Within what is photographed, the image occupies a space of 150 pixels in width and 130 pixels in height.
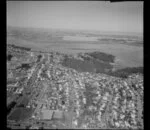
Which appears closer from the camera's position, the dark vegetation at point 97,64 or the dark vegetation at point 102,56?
the dark vegetation at point 97,64

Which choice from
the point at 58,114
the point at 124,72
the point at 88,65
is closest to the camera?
the point at 58,114

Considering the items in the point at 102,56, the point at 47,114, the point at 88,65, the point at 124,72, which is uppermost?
the point at 102,56

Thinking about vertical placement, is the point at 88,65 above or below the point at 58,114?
above

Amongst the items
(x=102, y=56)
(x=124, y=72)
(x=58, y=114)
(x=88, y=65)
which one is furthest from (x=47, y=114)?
(x=124, y=72)

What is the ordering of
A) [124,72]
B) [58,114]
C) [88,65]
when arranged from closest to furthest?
[58,114]
[88,65]
[124,72]

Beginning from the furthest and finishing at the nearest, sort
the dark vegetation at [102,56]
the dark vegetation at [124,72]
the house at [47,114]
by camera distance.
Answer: the dark vegetation at [102,56]
the dark vegetation at [124,72]
the house at [47,114]

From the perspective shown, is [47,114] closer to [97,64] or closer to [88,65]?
[88,65]

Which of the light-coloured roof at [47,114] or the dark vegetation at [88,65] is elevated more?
the dark vegetation at [88,65]

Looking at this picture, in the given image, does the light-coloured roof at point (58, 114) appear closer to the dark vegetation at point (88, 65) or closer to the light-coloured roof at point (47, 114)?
the light-coloured roof at point (47, 114)

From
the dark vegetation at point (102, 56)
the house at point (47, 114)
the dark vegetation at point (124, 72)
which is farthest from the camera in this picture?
the dark vegetation at point (102, 56)

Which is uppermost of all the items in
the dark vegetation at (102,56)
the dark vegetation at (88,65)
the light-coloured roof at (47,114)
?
the dark vegetation at (102,56)
